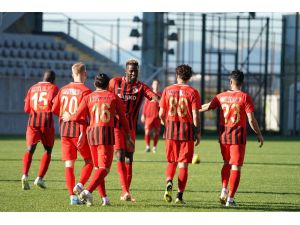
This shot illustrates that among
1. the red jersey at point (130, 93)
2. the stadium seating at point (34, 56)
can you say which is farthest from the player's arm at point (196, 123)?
the stadium seating at point (34, 56)

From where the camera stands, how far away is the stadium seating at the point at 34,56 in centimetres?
3931

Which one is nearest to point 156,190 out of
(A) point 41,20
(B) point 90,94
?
(B) point 90,94

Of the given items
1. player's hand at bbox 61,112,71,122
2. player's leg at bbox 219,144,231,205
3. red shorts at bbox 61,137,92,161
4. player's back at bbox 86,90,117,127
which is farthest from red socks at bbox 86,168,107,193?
player's leg at bbox 219,144,231,205

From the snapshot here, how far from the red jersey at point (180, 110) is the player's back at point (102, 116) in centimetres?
93

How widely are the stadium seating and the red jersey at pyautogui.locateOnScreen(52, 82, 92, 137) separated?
85.7ft

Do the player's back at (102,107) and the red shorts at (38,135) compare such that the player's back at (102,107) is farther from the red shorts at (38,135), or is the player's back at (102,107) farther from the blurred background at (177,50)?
the blurred background at (177,50)

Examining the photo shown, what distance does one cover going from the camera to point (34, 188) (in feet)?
47.3

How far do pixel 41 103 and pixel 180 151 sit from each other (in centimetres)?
323

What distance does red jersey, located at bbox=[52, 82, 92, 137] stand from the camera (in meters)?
12.4

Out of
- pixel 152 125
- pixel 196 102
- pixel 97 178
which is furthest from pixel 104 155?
pixel 152 125

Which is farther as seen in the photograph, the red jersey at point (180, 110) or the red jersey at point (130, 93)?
the red jersey at point (130, 93)

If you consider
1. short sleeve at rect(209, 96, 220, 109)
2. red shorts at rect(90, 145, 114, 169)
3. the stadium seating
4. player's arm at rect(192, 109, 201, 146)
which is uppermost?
the stadium seating

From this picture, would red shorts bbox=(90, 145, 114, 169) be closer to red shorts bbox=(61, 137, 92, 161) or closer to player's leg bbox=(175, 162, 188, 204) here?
red shorts bbox=(61, 137, 92, 161)
